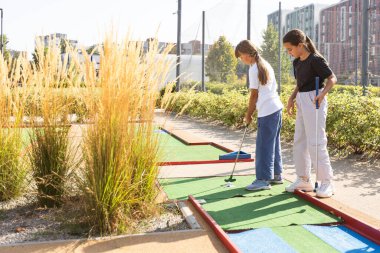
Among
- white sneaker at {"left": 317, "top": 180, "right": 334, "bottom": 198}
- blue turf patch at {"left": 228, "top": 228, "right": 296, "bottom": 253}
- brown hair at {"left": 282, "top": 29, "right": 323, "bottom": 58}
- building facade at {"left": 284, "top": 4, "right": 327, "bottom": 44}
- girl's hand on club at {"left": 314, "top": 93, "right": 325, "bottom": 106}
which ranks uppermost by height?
building facade at {"left": 284, "top": 4, "right": 327, "bottom": 44}

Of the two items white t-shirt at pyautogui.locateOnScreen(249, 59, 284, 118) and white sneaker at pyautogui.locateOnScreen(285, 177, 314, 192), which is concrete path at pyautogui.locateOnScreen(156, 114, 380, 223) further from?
white t-shirt at pyautogui.locateOnScreen(249, 59, 284, 118)

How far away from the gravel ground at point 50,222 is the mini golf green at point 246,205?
1.34 feet

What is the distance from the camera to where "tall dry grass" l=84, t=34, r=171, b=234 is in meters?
3.38

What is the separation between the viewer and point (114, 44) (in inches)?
133

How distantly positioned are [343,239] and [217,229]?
91 cm

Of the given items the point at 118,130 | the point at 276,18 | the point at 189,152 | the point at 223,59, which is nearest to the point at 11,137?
the point at 118,130

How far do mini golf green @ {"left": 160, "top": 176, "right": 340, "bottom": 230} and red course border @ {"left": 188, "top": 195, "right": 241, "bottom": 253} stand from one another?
4.4 inches

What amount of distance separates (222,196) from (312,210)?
0.93m

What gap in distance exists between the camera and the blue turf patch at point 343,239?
3359 mm

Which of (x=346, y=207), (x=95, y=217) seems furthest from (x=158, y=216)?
(x=346, y=207)

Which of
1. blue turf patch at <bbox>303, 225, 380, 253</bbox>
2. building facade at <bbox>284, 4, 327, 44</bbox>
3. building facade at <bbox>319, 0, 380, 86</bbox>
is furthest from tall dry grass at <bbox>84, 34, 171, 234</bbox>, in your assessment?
building facade at <bbox>284, 4, 327, 44</bbox>

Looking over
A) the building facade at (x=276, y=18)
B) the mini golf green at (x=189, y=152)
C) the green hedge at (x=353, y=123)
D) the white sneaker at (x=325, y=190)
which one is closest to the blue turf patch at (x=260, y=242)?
the white sneaker at (x=325, y=190)

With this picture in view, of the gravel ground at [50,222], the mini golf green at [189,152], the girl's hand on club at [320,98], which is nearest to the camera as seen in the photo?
the gravel ground at [50,222]

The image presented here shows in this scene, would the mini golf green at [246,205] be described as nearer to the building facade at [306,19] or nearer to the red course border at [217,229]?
the red course border at [217,229]
